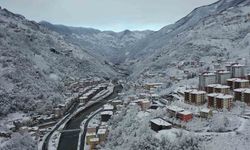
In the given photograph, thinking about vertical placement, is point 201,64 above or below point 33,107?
above

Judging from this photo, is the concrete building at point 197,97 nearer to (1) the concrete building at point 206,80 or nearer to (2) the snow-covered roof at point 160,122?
(1) the concrete building at point 206,80

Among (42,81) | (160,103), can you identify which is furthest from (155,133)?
(42,81)

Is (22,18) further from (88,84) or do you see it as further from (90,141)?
(90,141)

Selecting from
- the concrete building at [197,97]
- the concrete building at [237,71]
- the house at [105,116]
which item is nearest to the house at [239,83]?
the concrete building at [237,71]

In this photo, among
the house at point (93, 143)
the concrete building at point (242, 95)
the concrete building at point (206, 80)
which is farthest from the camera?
the concrete building at point (206, 80)

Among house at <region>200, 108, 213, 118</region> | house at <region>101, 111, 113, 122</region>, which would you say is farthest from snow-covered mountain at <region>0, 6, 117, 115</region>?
house at <region>200, 108, 213, 118</region>

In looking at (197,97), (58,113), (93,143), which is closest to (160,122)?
(197,97)

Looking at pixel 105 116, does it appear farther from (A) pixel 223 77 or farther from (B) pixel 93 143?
(A) pixel 223 77
